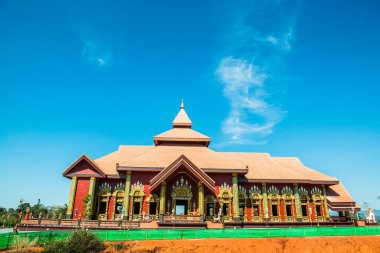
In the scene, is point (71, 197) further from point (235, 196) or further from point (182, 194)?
point (235, 196)

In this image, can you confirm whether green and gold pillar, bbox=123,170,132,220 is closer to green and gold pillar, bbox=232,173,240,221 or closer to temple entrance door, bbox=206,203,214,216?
temple entrance door, bbox=206,203,214,216

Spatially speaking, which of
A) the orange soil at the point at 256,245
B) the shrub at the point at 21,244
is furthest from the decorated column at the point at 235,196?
the shrub at the point at 21,244

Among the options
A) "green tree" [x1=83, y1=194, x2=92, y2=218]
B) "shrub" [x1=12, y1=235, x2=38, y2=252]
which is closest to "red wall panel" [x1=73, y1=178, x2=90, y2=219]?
"green tree" [x1=83, y1=194, x2=92, y2=218]

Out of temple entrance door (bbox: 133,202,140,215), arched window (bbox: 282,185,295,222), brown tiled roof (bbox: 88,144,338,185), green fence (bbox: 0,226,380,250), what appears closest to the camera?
green fence (bbox: 0,226,380,250)

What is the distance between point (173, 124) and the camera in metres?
37.7

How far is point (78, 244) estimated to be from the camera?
16.8 metres

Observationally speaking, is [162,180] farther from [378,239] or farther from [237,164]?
[378,239]

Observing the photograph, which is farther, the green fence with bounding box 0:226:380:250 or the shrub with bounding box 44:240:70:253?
the green fence with bounding box 0:226:380:250

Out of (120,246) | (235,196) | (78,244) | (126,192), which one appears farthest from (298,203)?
(78,244)

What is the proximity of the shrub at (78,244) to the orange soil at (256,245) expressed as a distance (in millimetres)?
814

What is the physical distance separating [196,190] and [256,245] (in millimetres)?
9943

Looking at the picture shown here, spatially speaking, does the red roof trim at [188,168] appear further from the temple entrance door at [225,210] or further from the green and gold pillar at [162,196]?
the temple entrance door at [225,210]

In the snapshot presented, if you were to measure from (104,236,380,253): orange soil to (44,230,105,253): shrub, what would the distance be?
0.81m

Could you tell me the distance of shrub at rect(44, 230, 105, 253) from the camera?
1653 centimetres
